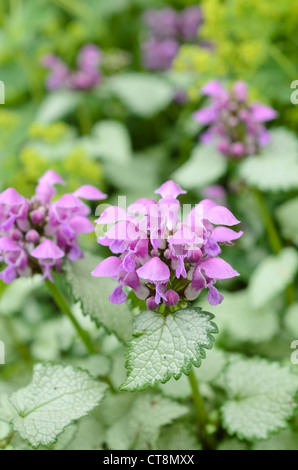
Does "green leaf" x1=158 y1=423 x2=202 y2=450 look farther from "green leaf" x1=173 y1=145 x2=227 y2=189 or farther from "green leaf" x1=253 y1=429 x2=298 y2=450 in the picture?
"green leaf" x1=173 y1=145 x2=227 y2=189

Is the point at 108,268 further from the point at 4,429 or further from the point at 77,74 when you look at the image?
the point at 77,74

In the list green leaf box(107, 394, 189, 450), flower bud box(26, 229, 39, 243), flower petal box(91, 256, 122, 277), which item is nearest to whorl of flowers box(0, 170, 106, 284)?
flower bud box(26, 229, 39, 243)

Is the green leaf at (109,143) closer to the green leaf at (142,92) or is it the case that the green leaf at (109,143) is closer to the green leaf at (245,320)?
the green leaf at (142,92)

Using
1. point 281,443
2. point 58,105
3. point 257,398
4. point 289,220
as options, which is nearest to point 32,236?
point 257,398

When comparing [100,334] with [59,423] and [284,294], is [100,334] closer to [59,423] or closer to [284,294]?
[59,423]

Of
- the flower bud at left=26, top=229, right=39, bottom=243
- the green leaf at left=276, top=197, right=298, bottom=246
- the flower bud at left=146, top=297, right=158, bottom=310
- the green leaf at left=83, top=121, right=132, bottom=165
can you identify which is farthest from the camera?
the green leaf at left=83, top=121, right=132, bottom=165
